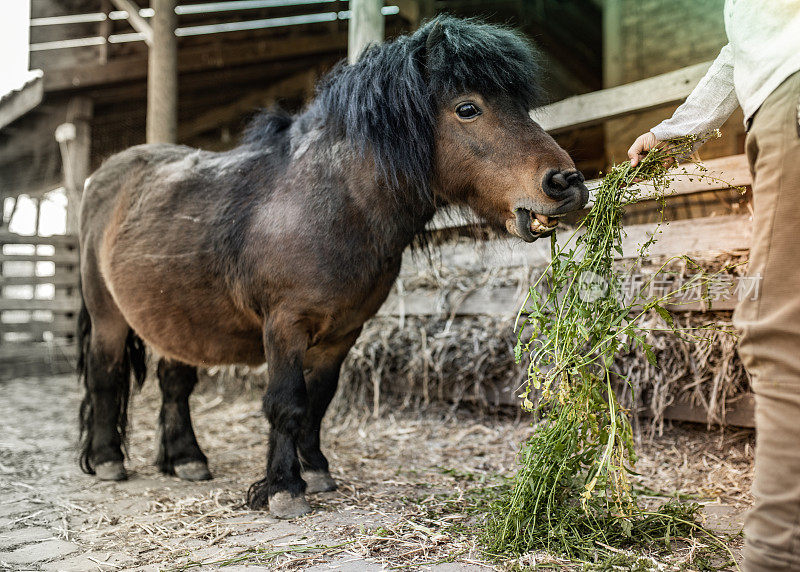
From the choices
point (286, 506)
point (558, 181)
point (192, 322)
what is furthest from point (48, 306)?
point (558, 181)

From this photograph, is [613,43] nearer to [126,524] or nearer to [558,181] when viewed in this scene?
[558,181]

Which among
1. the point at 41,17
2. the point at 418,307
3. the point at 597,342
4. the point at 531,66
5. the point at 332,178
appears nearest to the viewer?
the point at 597,342

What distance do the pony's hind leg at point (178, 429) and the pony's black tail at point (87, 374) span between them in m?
0.17

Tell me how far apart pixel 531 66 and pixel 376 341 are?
2.64 meters

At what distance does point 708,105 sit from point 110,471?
3433 millimetres

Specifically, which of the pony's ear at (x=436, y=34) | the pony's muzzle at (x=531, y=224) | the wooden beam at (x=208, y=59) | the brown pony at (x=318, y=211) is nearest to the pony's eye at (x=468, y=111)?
the brown pony at (x=318, y=211)

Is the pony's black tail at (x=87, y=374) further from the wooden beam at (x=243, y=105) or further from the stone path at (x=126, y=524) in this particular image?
the wooden beam at (x=243, y=105)

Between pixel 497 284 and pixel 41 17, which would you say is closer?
pixel 497 284

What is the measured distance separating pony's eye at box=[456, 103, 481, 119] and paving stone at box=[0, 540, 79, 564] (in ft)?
7.57

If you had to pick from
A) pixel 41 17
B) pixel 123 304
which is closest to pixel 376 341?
pixel 123 304

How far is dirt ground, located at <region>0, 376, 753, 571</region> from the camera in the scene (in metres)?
2.24

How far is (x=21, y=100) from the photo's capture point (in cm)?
762

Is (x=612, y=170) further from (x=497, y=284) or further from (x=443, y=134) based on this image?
(x=497, y=284)

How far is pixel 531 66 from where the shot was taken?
8.82 ft
